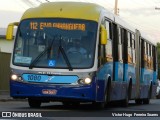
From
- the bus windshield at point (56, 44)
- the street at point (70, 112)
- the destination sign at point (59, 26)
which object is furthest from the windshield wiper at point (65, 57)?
the street at point (70, 112)

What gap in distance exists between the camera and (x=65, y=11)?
19328mm

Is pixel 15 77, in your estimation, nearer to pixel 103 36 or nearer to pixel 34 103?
pixel 34 103

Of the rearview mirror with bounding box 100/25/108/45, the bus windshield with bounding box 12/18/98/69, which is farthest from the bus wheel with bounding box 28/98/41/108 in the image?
the rearview mirror with bounding box 100/25/108/45

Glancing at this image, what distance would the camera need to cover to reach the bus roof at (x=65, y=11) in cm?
1919

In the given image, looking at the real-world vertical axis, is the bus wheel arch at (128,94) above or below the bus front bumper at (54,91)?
below

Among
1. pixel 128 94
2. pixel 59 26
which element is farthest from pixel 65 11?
pixel 128 94

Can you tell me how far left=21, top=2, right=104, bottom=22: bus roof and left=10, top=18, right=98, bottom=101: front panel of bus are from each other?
204 mm

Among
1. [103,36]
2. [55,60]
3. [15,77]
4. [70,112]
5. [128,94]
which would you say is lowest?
[70,112]

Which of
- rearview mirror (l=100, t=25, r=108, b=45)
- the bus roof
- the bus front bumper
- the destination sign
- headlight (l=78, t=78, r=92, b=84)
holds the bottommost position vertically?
the bus front bumper

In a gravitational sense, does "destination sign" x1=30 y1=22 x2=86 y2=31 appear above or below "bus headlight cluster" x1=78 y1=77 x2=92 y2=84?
above

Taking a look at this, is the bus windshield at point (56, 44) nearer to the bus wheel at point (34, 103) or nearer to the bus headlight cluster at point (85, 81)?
the bus headlight cluster at point (85, 81)

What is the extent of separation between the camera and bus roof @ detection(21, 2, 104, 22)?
755 inches

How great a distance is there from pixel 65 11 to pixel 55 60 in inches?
67.5

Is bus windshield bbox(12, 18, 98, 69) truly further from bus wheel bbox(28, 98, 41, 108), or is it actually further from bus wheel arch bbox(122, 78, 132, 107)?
bus wheel arch bbox(122, 78, 132, 107)
